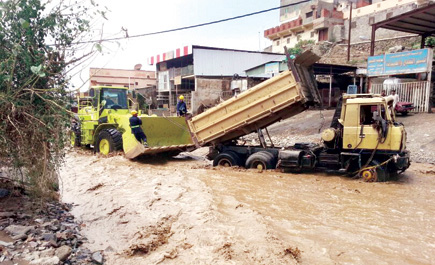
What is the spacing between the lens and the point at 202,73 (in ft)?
84.7

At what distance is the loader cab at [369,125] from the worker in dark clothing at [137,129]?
5219 mm

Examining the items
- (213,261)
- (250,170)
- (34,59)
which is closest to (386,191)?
(250,170)

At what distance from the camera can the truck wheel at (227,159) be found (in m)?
8.89

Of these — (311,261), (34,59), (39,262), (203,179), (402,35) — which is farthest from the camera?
(402,35)

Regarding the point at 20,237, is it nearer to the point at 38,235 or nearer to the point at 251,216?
the point at 38,235

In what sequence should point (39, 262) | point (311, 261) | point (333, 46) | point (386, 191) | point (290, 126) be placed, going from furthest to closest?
point (333, 46) → point (290, 126) → point (386, 191) → point (311, 261) → point (39, 262)

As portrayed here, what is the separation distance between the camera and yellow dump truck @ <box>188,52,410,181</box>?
7070 millimetres

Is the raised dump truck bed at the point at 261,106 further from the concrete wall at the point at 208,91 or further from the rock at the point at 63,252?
the concrete wall at the point at 208,91

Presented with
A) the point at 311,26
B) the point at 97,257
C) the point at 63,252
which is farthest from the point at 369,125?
the point at 311,26

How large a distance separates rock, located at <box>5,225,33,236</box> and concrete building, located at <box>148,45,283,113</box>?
18241 mm

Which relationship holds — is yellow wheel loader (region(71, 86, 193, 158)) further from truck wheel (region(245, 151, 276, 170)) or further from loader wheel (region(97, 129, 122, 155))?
truck wheel (region(245, 151, 276, 170))

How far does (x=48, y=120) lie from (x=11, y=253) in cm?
160

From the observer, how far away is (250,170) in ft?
27.6

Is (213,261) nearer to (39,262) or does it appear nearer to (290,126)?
(39,262)
